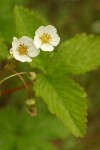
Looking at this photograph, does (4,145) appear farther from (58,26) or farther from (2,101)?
(58,26)

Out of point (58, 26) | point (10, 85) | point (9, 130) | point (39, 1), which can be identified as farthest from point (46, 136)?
point (39, 1)

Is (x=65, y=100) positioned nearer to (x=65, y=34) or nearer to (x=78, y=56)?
(x=78, y=56)

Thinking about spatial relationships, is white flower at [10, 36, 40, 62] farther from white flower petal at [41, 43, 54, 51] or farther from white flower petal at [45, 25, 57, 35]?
white flower petal at [45, 25, 57, 35]

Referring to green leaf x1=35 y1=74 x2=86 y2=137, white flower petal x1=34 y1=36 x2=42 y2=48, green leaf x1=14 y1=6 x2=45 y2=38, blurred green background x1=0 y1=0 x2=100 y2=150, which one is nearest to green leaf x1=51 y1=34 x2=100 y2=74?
green leaf x1=35 y1=74 x2=86 y2=137

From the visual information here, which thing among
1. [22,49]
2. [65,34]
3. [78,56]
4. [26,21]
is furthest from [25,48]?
[65,34]

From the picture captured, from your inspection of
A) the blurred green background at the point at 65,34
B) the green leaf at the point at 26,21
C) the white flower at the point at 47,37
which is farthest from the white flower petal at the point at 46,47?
the blurred green background at the point at 65,34
